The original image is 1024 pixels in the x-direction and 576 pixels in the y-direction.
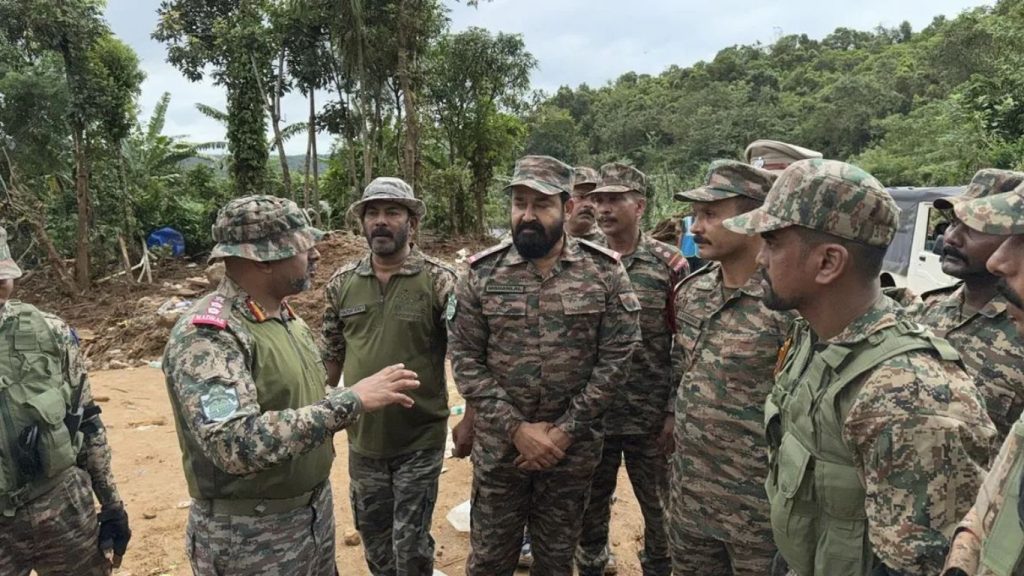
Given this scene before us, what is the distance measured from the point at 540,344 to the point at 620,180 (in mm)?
1386

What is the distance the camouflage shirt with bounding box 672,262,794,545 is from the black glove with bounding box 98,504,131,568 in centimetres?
236

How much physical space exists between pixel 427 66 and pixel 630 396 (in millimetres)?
16789

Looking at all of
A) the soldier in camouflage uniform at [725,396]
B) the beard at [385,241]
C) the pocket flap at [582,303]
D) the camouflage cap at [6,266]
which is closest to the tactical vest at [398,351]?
the beard at [385,241]

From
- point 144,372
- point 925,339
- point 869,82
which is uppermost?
point 869,82

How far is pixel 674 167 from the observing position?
34875 mm

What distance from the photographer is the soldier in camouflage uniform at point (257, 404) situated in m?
1.88

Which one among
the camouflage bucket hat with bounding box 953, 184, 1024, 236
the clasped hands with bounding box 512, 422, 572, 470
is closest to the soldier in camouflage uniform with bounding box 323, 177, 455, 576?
the clasped hands with bounding box 512, 422, 572, 470

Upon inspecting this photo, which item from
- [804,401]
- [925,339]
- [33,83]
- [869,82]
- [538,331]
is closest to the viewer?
[925,339]

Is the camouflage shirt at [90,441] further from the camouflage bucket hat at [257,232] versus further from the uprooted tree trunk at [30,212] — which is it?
the uprooted tree trunk at [30,212]

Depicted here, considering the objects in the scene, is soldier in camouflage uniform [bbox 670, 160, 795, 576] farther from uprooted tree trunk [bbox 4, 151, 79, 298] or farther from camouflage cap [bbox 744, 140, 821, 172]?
uprooted tree trunk [bbox 4, 151, 79, 298]

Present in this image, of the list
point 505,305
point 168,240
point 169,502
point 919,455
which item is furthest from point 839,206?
point 168,240

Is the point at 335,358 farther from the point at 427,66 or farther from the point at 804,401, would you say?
the point at 427,66

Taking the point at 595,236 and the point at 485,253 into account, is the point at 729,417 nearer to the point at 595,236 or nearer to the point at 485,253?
the point at 485,253

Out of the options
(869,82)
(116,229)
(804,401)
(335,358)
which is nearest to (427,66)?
(116,229)
